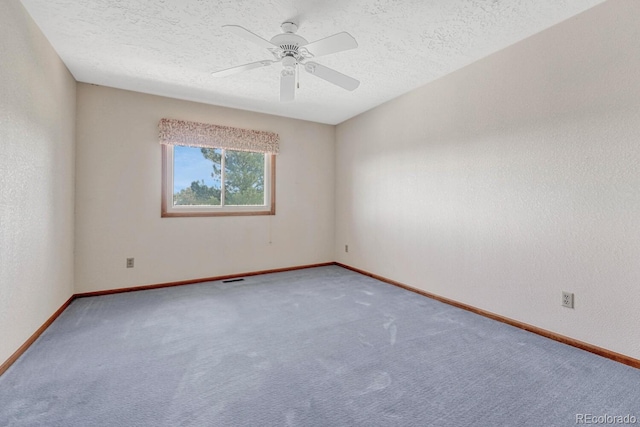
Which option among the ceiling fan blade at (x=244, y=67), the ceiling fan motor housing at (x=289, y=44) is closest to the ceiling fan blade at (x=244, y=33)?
the ceiling fan motor housing at (x=289, y=44)

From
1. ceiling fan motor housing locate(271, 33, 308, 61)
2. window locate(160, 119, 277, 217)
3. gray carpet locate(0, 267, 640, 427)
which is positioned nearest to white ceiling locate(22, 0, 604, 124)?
ceiling fan motor housing locate(271, 33, 308, 61)

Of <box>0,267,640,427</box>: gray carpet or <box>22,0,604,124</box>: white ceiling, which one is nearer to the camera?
<box>0,267,640,427</box>: gray carpet

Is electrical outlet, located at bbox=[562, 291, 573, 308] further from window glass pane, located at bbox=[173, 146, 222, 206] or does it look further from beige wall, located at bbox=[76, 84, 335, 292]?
window glass pane, located at bbox=[173, 146, 222, 206]

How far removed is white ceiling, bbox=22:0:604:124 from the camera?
199cm

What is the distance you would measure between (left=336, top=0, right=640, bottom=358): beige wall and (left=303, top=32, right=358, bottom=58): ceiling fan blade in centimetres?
162

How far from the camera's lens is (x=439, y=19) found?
2.12 meters

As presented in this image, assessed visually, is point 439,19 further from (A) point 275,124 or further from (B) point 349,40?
(A) point 275,124

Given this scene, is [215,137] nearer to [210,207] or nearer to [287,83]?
[210,207]

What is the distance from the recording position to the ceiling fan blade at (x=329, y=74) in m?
2.23

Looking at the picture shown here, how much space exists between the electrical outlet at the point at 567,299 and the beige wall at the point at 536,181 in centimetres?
4

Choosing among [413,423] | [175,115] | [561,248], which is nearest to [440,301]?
[561,248]

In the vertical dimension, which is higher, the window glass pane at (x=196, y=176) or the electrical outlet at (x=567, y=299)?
the window glass pane at (x=196, y=176)

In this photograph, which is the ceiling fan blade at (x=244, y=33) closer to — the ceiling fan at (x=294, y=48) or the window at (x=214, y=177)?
the ceiling fan at (x=294, y=48)

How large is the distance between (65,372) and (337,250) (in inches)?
148
